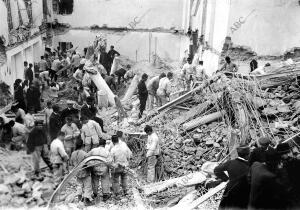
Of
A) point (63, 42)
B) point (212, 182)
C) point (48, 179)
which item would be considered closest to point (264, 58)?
point (212, 182)

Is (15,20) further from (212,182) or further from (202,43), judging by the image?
(212,182)

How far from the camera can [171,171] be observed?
9.55m

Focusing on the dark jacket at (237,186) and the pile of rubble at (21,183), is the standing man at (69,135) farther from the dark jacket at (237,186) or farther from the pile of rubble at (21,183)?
the dark jacket at (237,186)

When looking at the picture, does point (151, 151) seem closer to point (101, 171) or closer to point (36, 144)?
point (101, 171)

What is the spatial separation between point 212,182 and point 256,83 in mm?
3855

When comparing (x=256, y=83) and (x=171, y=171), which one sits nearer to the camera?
(x=171, y=171)

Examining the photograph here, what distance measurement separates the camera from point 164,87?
12.3 m

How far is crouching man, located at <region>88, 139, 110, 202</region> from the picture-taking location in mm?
7812

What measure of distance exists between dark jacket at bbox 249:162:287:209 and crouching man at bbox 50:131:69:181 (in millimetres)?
3975

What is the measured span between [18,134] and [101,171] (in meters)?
2.46

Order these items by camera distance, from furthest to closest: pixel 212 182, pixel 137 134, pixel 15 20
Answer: pixel 15 20
pixel 137 134
pixel 212 182

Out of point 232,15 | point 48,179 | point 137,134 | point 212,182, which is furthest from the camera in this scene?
point 232,15

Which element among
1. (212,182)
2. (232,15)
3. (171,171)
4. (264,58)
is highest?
(232,15)

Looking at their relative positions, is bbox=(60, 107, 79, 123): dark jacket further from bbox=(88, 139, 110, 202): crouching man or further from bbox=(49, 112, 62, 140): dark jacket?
bbox=(88, 139, 110, 202): crouching man
